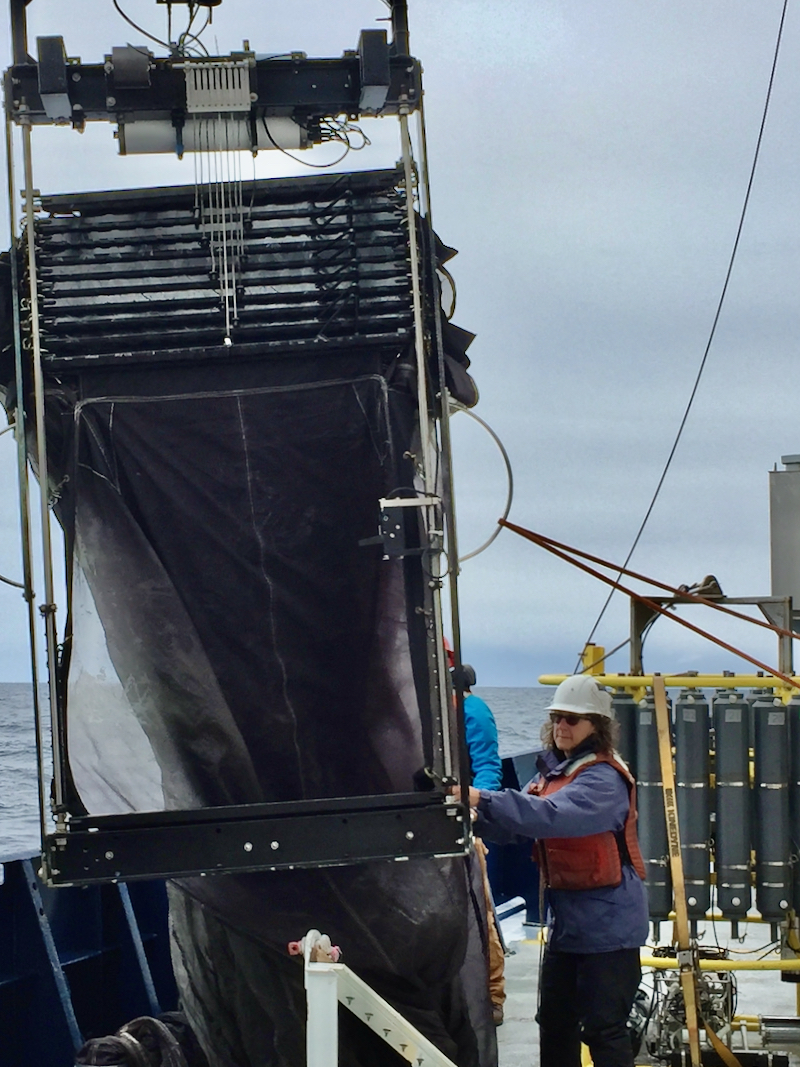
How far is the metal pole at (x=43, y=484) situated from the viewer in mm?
4551

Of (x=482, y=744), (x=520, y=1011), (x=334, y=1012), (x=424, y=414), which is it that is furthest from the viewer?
(x=520, y=1011)

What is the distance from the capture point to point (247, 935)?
488 cm

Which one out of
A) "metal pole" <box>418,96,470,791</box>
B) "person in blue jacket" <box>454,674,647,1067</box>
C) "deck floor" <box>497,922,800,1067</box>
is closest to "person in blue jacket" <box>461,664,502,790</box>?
"person in blue jacket" <box>454,674,647,1067</box>

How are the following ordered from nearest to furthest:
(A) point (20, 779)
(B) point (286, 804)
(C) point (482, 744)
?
(B) point (286, 804) < (C) point (482, 744) < (A) point (20, 779)

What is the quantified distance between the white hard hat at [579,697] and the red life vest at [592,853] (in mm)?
195

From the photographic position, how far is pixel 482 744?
255 inches

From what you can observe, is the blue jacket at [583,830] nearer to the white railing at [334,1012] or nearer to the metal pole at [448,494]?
the metal pole at [448,494]

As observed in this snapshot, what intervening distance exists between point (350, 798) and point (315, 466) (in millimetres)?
1138

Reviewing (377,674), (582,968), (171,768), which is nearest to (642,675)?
(582,968)

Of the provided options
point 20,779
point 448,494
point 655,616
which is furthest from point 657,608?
point 20,779

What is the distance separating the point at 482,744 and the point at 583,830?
1.20 meters

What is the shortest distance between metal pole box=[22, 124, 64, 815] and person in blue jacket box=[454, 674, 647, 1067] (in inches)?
61.7

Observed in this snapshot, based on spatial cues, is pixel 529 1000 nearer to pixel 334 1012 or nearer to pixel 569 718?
pixel 569 718

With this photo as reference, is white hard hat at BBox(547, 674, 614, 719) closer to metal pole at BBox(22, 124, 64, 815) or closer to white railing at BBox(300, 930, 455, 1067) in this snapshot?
white railing at BBox(300, 930, 455, 1067)
